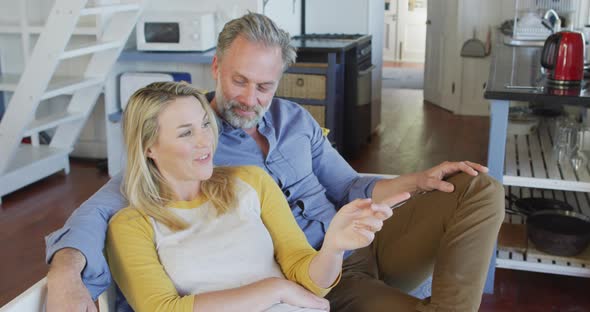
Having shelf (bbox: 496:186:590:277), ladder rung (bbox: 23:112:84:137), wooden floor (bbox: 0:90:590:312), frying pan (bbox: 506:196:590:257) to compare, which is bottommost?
wooden floor (bbox: 0:90:590:312)

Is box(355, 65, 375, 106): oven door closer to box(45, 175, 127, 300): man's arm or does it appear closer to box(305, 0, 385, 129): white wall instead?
box(305, 0, 385, 129): white wall

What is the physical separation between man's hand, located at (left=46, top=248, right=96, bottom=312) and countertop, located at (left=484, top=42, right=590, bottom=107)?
185 centimetres

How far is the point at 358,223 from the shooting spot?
55.4 inches

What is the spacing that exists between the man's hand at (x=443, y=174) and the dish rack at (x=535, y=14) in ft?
11.6

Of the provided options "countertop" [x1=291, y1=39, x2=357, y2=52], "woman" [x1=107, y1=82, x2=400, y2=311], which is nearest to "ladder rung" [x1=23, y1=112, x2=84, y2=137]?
"countertop" [x1=291, y1=39, x2=357, y2=52]

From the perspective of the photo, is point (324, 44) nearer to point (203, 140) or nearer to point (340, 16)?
point (340, 16)

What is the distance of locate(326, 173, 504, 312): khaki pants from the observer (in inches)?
68.5

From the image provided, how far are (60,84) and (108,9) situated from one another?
0.59 meters

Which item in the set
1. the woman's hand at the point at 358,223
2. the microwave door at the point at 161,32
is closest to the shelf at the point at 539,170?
the woman's hand at the point at 358,223

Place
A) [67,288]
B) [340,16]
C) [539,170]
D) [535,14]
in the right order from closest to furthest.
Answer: [67,288] < [539,170] < [340,16] < [535,14]

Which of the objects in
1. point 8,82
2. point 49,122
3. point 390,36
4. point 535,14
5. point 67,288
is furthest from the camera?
point 390,36

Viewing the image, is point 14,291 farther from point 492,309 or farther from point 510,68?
point 510,68

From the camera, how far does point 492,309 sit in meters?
2.83

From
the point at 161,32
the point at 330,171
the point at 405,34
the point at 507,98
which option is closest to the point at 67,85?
the point at 161,32
